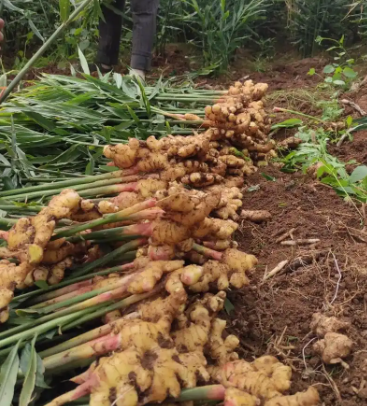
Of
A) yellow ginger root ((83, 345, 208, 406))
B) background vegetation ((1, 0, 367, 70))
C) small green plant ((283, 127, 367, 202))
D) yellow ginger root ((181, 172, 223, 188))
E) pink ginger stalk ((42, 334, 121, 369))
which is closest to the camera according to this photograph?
yellow ginger root ((83, 345, 208, 406))

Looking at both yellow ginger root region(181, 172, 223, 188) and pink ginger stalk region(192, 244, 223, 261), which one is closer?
pink ginger stalk region(192, 244, 223, 261)

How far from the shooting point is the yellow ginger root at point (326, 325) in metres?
1.23

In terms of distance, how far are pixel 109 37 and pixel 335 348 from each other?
3486 millimetres

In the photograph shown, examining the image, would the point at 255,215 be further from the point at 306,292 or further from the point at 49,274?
the point at 49,274

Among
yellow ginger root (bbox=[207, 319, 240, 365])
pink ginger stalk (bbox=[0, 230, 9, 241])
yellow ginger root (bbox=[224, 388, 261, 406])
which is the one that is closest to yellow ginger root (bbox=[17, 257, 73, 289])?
pink ginger stalk (bbox=[0, 230, 9, 241])

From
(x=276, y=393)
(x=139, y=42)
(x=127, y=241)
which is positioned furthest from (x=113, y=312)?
(x=139, y=42)

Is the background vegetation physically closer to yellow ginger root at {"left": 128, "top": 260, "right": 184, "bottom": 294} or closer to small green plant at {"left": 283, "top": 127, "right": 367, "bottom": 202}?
small green plant at {"left": 283, "top": 127, "right": 367, "bottom": 202}

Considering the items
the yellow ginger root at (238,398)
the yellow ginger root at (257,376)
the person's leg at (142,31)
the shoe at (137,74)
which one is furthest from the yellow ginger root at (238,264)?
the person's leg at (142,31)

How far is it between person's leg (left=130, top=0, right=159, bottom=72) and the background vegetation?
751mm

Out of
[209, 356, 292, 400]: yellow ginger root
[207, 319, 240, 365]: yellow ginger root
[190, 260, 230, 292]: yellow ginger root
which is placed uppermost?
[190, 260, 230, 292]: yellow ginger root

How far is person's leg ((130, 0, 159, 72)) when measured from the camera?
11.5 feet

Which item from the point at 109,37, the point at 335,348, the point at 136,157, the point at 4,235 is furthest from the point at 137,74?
the point at 335,348

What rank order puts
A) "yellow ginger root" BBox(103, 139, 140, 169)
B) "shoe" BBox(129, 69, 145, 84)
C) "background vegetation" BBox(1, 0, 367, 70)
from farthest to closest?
"background vegetation" BBox(1, 0, 367, 70) → "shoe" BBox(129, 69, 145, 84) → "yellow ginger root" BBox(103, 139, 140, 169)

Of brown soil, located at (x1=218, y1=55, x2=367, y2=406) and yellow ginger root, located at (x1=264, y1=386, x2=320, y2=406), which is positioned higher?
yellow ginger root, located at (x1=264, y1=386, x2=320, y2=406)
